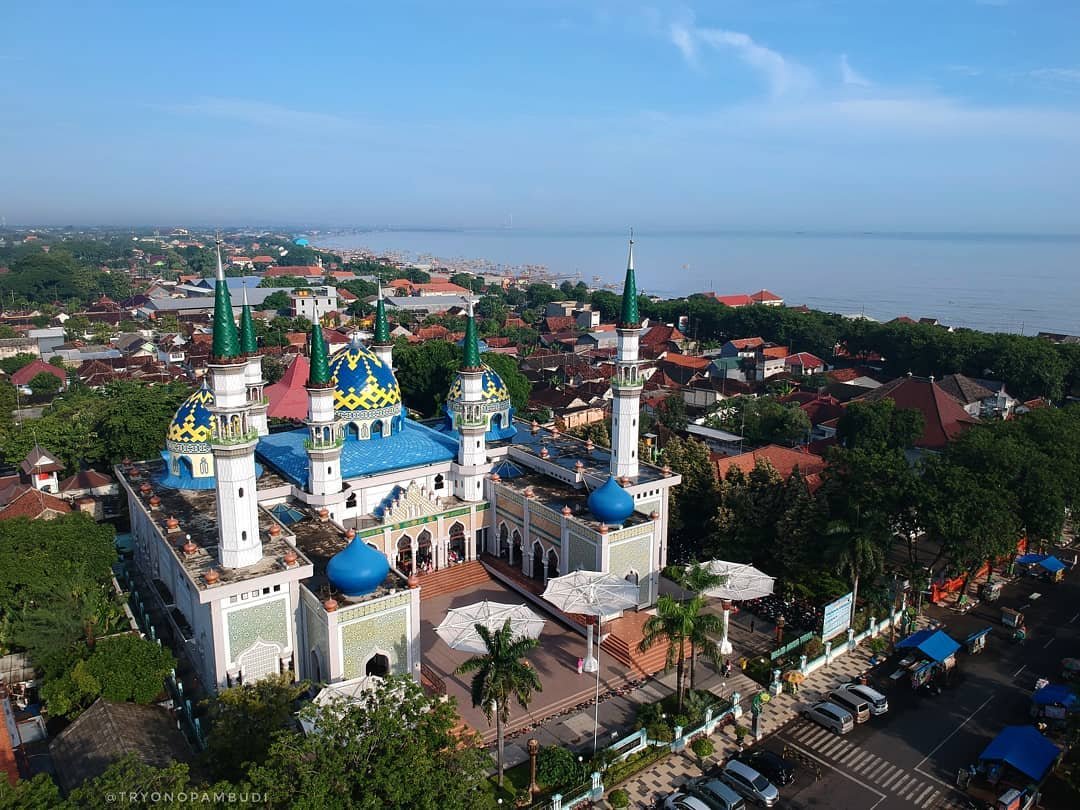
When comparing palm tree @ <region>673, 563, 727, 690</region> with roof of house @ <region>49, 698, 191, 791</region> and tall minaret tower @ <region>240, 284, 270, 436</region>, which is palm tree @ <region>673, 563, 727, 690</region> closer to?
roof of house @ <region>49, 698, 191, 791</region>

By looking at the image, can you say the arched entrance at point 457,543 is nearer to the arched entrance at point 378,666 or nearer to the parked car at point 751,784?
the arched entrance at point 378,666

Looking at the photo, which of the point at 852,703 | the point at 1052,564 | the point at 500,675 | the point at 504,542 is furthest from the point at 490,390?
the point at 1052,564

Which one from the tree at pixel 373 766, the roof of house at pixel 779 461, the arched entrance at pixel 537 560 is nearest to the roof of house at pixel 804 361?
the roof of house at pixel 779 461

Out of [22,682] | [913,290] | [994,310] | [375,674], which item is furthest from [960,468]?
[913,290]

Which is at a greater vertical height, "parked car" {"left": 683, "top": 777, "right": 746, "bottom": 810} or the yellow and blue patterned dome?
the yellow and blue patterned dome

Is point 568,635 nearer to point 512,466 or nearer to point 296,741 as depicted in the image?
point 512,466

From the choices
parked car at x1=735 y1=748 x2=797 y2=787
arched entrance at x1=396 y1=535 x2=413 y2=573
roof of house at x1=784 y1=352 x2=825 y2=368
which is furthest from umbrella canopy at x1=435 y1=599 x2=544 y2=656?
roof of house at x1=784 y1=352 x2=825 y2=368
